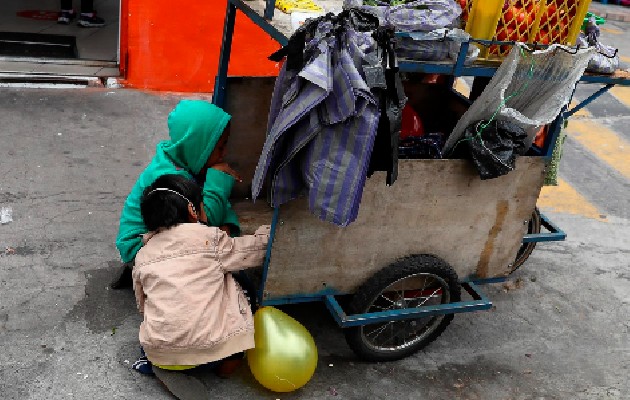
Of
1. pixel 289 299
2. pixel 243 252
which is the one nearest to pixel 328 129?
pixel 243 252

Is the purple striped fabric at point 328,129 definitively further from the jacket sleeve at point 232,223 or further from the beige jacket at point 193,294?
the jacket sleeve at point 232,223

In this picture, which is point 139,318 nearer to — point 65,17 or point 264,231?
point 264,231

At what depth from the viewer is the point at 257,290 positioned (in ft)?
10.9

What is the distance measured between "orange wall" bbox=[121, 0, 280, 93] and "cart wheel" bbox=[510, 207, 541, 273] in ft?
10.6

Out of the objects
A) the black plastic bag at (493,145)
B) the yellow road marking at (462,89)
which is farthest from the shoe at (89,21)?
the black plastic bag at (493,145)

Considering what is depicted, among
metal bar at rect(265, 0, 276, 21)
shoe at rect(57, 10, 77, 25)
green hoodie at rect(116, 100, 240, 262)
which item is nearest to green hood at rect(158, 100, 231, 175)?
green hoodie at rect(116, 100, 240, 262)

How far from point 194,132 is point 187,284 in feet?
2.97

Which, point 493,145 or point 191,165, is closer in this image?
point 493,145

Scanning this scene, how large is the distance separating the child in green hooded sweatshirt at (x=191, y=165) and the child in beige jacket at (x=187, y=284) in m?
0.29

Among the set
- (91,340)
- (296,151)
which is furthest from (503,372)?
(91,340)

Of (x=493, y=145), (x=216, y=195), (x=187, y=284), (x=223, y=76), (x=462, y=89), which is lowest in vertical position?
(x=187, y=284)

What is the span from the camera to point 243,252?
126 inches

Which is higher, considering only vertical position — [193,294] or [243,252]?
[243,252]

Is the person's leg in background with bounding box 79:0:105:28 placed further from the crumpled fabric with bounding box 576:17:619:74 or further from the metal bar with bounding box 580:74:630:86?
the metal bar with bounding box 580:74:630:86
